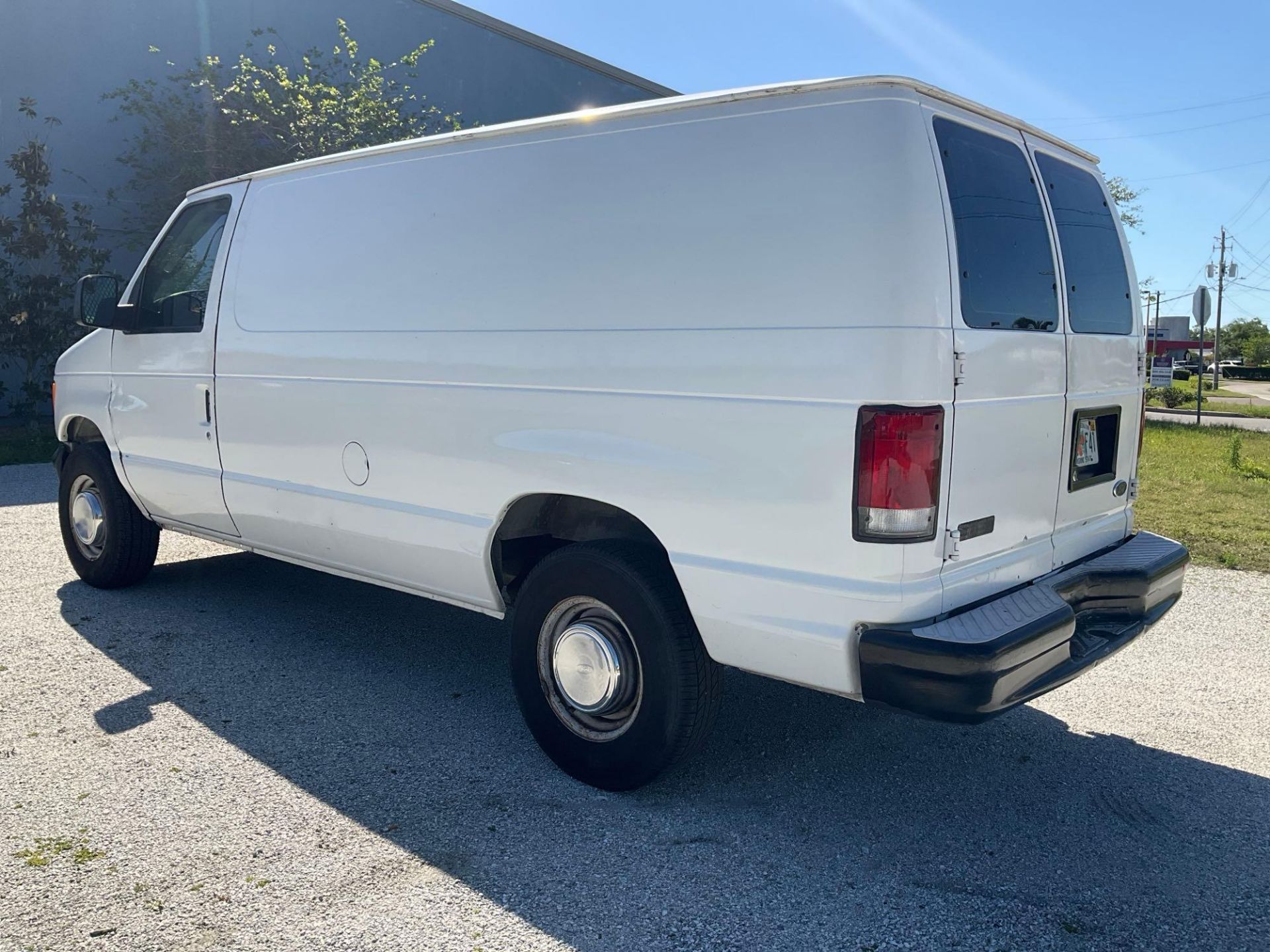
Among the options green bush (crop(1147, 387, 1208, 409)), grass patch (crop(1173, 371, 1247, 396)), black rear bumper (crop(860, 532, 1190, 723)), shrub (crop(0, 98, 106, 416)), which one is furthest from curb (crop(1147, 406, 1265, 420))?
black rear bumper (crop(860, 532, 1190, 723))

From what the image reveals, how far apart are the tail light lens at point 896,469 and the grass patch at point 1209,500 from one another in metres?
5.32

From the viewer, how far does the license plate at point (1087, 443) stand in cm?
375

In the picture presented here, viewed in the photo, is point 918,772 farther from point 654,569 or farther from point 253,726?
point 253,726

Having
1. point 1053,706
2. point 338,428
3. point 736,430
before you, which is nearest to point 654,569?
point 736,430

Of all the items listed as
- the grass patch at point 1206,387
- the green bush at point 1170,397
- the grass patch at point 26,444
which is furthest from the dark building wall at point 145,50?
the grass patch at point 1206,387

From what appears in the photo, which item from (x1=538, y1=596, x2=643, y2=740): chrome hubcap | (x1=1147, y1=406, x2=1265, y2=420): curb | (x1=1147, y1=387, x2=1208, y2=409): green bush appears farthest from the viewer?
(x1=1147, y1=387, x2=1208, y2=409): green bush

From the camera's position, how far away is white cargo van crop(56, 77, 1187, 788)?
2979 mm

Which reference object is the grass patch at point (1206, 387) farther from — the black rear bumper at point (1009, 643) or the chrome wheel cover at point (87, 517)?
the chrome wheel cover at point (87, 517)

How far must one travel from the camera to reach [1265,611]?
6016mm

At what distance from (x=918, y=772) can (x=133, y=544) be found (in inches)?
178

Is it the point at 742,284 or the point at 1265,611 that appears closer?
the point at 742,284

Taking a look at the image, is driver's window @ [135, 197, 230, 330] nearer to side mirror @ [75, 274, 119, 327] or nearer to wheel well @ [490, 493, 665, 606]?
side mirror @ [75, 274, 119, 327]

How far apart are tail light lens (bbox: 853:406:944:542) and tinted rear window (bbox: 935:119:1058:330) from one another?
40 cm

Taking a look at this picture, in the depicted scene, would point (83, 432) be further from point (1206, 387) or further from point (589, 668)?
point (1206, 387)
